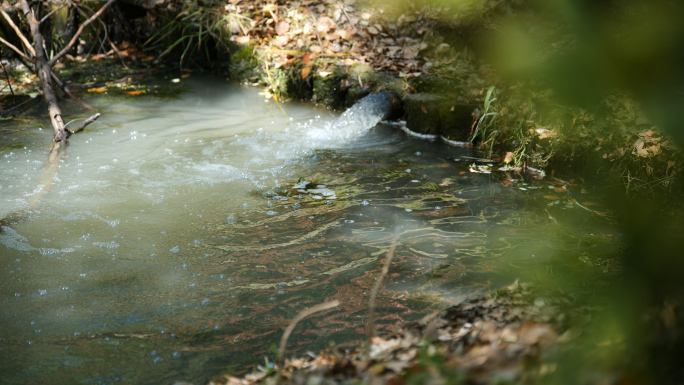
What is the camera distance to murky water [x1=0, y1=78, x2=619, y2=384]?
97.3 inches

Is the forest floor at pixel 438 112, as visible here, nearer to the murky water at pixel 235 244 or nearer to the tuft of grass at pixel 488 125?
the tuft of grass at pixel 488 125

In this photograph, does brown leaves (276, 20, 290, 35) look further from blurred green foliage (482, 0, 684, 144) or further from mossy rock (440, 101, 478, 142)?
blurred green foliage (482, 0, 684, 144)

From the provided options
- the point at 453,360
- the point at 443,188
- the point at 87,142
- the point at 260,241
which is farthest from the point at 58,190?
the point at 453,360

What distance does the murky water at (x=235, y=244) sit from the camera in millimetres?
2473

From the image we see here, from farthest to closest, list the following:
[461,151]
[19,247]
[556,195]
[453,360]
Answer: [461,151], [556,195], [19,247], [453,360]

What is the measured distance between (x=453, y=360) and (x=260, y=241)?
7.48ft

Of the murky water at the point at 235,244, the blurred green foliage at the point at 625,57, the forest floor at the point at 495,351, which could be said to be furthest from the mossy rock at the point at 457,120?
the blurred green foliage at the point at 625,57

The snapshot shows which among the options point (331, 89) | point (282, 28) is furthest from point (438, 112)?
point (282, 28)

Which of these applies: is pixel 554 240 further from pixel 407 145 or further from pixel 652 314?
pixel 652 314

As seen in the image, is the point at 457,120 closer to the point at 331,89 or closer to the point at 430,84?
the point at 430,84

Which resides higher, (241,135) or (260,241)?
(241,135)

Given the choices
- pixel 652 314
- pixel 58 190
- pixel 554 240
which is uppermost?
pixel 652 314

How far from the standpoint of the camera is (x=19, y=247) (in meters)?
3.32

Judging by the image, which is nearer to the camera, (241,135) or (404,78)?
(241,135)
